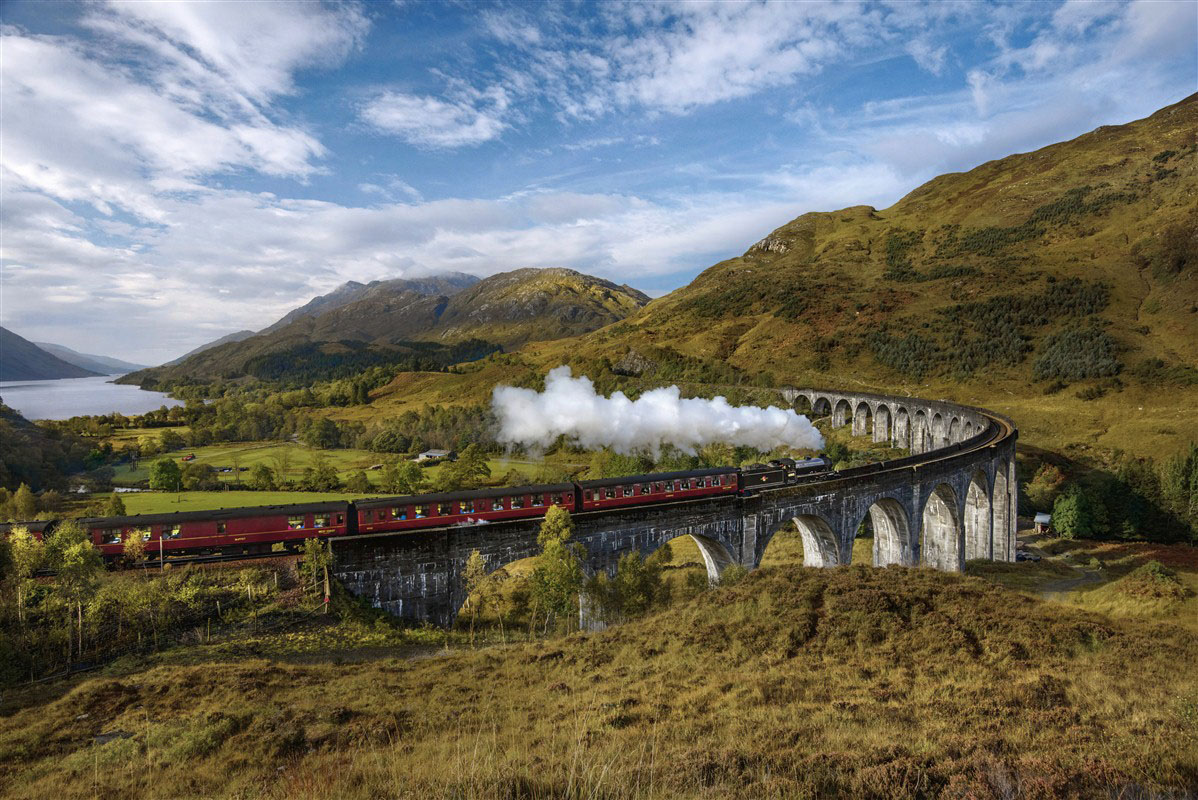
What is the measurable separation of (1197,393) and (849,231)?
13685 cm

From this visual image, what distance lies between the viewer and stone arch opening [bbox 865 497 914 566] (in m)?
34.7

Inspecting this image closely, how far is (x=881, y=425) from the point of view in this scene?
245 feet

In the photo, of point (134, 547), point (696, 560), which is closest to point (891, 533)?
point (696, 560)

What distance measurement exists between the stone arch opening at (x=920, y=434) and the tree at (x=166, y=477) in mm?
81298

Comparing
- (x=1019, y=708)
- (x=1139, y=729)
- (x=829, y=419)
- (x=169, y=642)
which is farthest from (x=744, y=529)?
(x=829, y=419)

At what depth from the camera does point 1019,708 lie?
10.8m

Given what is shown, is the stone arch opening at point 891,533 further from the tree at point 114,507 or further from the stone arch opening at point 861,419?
the tree at point 114,507

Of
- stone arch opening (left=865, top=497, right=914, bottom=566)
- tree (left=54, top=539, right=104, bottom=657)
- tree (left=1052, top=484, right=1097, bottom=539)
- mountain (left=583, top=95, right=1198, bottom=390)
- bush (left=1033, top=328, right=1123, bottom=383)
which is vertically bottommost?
tree (left=1052, top=484, right=1097, bottom=539)

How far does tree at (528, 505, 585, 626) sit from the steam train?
4.49 ft

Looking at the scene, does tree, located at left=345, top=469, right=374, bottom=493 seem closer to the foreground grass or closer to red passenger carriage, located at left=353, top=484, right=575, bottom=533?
red passenger carriage, located at left=353, top=484, right=575, bottom=533

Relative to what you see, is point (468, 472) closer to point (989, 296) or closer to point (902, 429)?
point (902, 429)

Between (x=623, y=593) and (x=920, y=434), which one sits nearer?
(x=623, y=593)

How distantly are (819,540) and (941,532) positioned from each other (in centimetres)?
1383

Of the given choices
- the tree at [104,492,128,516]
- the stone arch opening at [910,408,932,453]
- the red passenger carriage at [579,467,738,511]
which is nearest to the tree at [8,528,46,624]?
the red passenger carriage at [579,467,738,511]
